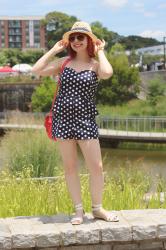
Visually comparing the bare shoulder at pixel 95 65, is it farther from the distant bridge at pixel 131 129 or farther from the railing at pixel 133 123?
the railing at pixel 133 123

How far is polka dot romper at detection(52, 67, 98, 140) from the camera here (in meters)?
5.33

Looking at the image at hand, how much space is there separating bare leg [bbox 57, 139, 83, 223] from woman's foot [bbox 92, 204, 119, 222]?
14 cm

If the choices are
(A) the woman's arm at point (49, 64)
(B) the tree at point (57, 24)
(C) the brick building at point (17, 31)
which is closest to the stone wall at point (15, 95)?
(B) the tree at point (57, 24)

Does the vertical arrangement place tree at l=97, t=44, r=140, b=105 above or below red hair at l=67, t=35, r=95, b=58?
below

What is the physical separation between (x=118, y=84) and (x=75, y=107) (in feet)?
112

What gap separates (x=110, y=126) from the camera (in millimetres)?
31547

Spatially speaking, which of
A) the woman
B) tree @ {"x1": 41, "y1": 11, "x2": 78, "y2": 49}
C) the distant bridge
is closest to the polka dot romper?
the woman

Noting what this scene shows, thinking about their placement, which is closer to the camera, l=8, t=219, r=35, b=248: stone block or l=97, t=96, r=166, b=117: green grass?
l=8, t=219, r=35, b=248: stone block

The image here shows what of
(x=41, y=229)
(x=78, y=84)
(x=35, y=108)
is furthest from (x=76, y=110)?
(x=35, y=108)

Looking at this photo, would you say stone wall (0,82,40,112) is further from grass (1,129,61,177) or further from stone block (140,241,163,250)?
stone block (140,241,163,250)

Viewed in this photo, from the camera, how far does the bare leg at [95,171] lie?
5.37m

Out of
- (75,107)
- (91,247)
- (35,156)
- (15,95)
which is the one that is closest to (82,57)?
(75,107)

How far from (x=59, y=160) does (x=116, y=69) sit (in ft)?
88.4

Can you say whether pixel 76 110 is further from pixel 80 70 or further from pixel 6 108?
pixel 6 108
